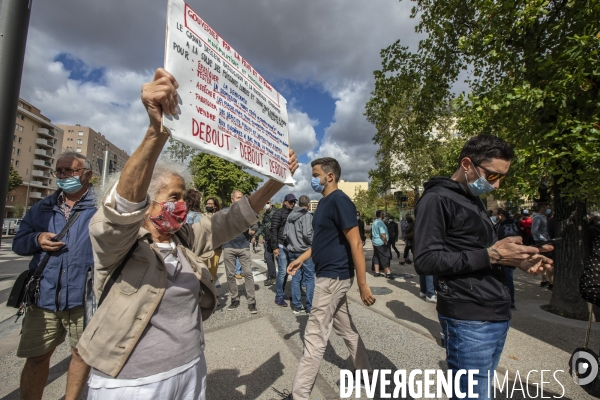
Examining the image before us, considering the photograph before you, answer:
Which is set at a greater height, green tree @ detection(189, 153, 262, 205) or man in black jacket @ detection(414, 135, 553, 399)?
green tree @ detection(189, 153, 262, 205)

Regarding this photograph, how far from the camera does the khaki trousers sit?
2.59 meters

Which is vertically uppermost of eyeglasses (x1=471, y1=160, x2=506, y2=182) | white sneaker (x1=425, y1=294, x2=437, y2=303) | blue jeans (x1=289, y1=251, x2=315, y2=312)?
eyeglasses (x1=471, y1=160, x2=506, y2=182)

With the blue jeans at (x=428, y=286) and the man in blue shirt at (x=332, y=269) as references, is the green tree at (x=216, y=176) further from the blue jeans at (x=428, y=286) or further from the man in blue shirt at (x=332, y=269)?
the man in blue shirt at (x=332, y=269)

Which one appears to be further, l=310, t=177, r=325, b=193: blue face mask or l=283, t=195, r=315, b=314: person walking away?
l=283, t=195, r=315, b=314: person walking away

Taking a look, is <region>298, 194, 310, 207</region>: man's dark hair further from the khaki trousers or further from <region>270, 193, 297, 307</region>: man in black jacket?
the khaki trousers

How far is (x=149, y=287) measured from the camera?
1407 millimetres

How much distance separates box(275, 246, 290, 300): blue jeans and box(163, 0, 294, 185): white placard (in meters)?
4.22

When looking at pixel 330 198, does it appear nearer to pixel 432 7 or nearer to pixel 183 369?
pixel 183 369

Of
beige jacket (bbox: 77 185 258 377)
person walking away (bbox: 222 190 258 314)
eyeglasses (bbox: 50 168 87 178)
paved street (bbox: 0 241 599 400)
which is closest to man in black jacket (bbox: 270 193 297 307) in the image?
person walking away (bbox: 222 190 258 314)

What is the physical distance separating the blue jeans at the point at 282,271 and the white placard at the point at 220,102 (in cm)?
422

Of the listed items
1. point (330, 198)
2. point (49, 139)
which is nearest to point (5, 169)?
Answer: point (330, 198)

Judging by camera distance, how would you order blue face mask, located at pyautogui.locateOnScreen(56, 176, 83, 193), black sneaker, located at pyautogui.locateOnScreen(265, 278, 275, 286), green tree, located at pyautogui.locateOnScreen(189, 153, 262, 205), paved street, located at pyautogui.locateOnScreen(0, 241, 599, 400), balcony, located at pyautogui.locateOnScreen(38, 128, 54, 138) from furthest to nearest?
balcony, located at pyautogui.locateOnScreen(38, 128, 54, 138), green tree, located at pyautogui.locateOnScreen(189, 153, 262, 205), black sneaker, located at pyautogui.locateOnScreen(265, 278, 275, 286), paved street, located at pyautogui.locateOnScreen(0, 241, 599, 400), blue face mask, located at pyautogui.locateOnScreen(56, 176, 83, 193)

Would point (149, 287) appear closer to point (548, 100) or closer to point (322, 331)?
point (322, 331)

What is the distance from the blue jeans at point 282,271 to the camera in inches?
239
